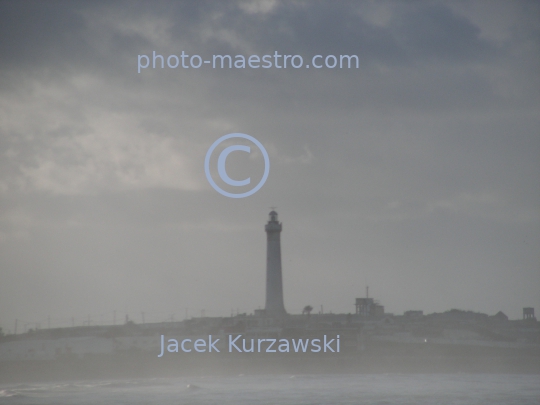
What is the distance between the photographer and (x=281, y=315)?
13.0 metres

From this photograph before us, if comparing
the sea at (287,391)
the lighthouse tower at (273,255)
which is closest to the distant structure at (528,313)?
the sea at (287,391)

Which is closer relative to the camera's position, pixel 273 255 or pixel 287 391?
pixel 287 391

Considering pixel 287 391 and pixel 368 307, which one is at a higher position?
pixel 368 307

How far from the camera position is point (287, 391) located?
13.5 m

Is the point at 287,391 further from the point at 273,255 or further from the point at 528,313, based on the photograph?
the point at 528,313

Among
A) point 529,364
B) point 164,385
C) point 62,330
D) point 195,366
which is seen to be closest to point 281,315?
point 195,366

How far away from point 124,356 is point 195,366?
2.27 metres

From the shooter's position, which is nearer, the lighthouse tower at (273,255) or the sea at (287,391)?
the lighthouse tower at (273,255)

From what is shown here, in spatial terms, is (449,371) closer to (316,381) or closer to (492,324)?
(492,324)

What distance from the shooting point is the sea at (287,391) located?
12.6 meters

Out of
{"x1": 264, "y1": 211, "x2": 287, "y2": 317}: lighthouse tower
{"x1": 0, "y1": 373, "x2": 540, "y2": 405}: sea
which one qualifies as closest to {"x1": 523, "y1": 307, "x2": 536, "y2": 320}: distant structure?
{"x1": 0, "y1": 373, "x2": 540, "y2": 405}: sea

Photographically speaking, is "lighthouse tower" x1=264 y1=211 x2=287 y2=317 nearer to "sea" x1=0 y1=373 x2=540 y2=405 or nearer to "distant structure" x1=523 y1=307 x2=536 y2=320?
"sea" x1=0 y1=373 x2=540 y2=405

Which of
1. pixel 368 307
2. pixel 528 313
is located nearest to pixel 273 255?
pixel 368 307

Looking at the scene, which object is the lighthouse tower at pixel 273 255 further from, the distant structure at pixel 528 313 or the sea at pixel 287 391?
the distant structure at pixel 528 313
